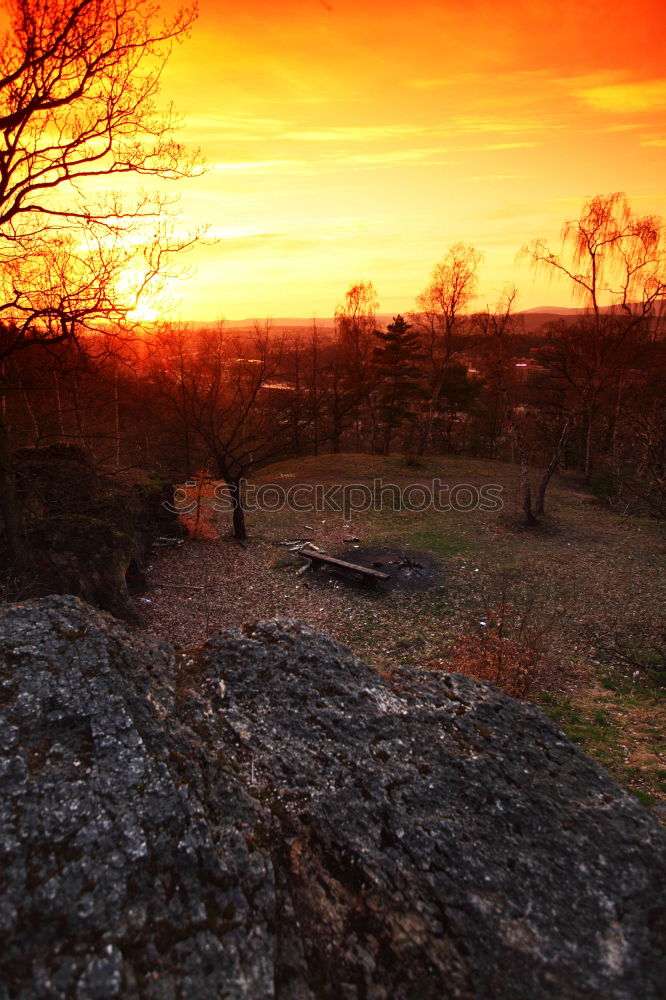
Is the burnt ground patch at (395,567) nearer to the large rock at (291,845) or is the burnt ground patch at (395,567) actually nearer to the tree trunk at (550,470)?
the tree trunk at (550,470)

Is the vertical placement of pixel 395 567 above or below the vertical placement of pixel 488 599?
above

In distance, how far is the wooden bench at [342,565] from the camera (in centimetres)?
1394

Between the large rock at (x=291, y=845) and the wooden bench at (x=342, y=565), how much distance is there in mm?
9921

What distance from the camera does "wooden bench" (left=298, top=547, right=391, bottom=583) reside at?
45.7ft

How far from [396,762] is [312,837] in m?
0.79

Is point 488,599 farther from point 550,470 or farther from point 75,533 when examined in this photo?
point 75,533

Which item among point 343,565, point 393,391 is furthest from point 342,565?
point 393,391

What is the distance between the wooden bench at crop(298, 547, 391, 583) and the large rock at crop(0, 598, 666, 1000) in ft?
32.5

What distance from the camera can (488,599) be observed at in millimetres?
13000

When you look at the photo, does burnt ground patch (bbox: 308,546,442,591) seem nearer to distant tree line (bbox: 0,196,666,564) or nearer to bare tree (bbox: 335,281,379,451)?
distant tree line (bbox: 0,196,666,564)

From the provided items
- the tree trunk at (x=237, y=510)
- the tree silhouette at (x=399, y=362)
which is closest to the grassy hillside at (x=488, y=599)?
the tree trunk at (x=237, y=510)

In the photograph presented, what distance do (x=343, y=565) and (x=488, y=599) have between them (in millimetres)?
4097

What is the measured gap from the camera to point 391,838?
2881 millimetres

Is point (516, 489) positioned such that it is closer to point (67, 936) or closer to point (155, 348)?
point (155, 348)
